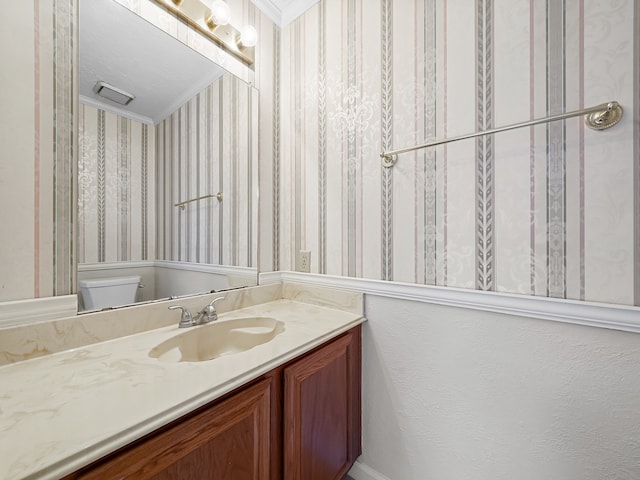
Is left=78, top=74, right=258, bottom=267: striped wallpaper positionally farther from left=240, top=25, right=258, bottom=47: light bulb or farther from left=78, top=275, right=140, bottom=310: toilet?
left=240, top=25, right=258, bottom=47: light bulb

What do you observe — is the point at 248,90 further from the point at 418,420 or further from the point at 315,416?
the point at 418,420

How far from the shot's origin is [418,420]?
106cm

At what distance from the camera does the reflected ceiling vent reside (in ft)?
3.00

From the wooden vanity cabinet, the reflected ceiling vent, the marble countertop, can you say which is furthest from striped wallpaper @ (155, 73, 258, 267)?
the wooden vanity cabinet

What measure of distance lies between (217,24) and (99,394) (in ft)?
4.65

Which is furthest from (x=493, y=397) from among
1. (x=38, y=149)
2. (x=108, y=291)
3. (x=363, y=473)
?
(x=38, y=149)

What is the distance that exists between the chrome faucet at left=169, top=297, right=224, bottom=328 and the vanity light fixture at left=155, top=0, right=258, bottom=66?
1.19 metres

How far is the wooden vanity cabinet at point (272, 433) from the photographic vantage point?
536mm

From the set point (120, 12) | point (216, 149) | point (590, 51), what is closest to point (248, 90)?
point (216, 149)

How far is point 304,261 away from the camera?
143 centimetres

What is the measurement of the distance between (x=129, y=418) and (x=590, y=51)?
1437 mm

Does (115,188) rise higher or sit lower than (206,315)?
higher

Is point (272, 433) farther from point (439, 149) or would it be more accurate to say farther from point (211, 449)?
point (439, 149)

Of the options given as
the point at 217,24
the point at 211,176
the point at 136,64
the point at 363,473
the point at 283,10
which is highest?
the point at 283,10
